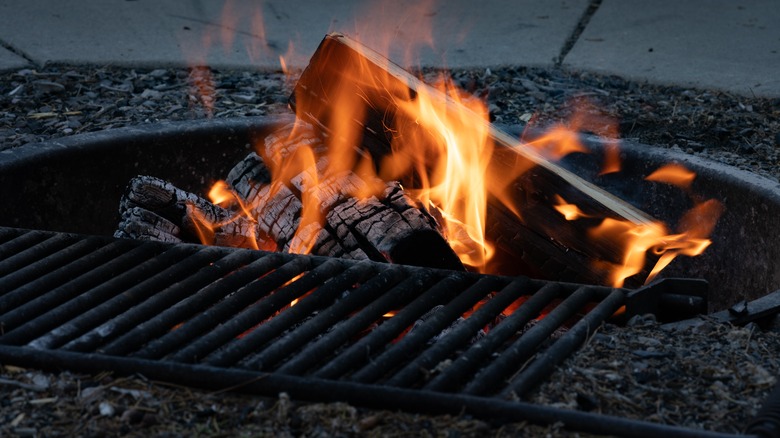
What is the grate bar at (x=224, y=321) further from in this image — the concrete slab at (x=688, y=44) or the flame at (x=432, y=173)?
the concrete slab at (x=688, y=44)

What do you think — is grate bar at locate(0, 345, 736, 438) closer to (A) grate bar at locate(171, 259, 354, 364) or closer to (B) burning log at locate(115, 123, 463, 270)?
(A) grate bar at locate(171, 259, 354, 364)

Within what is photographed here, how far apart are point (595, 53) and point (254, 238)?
277 centimetres

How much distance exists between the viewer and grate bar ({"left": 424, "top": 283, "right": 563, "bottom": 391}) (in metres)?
1.73

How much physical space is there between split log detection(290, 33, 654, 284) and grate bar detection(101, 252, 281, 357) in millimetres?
651

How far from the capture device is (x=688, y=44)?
517 cm

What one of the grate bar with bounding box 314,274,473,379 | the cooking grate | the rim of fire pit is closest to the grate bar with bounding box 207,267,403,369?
the cooking grate

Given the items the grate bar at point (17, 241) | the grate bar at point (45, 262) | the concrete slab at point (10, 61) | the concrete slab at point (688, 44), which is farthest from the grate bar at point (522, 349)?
the concrete slab at point (10, 61)

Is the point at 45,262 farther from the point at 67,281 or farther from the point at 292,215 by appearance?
the point at 292,215

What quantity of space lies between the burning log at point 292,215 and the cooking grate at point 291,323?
188 mm

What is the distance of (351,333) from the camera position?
1950mm

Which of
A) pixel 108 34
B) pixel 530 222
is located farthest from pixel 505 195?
pixel 108 34

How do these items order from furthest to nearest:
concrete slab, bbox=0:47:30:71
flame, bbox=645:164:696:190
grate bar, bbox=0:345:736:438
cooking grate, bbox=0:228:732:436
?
concrete slab, bbox=0:47:30:71
flame, bbox=645:164:696:190
cooking grate, bbox=0:228:732:436
grate bar, bbox=0:345:736:438

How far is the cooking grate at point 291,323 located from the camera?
170 cm

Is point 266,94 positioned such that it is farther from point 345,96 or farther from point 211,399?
point 211,399
